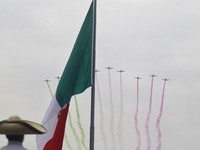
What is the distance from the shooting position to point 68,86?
53.0 feet

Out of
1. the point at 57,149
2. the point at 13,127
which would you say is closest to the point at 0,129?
the point at 13,127

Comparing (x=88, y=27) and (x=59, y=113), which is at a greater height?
(x=88, y=27)

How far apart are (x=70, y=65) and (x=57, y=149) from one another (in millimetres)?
2531

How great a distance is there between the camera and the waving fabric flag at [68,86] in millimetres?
15961

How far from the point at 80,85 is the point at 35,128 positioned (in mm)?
9085

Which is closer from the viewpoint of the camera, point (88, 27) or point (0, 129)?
point (0, 129)

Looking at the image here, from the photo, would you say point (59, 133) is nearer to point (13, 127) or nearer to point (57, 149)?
point (57, 149)

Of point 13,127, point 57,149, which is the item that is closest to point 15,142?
point 13,127

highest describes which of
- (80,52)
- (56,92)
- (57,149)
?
→ (80,52)

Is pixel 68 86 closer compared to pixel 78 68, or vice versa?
pixel 68 86

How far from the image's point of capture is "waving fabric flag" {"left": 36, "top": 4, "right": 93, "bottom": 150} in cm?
1596

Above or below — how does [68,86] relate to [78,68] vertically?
below

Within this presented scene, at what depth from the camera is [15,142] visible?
6.78 meters

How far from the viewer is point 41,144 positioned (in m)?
16.2
